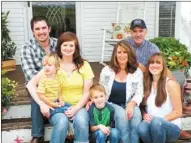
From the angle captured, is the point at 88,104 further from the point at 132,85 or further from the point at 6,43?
the point at 6,43

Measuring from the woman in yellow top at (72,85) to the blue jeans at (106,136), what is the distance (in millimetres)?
81

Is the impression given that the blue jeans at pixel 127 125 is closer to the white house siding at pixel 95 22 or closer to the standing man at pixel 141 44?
the standing man at pixel 141 44

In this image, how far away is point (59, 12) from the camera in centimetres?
591

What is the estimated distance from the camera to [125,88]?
2912 millimetres

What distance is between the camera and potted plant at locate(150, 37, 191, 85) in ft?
12.5

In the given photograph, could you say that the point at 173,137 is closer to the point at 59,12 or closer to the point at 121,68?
the point at 121,68

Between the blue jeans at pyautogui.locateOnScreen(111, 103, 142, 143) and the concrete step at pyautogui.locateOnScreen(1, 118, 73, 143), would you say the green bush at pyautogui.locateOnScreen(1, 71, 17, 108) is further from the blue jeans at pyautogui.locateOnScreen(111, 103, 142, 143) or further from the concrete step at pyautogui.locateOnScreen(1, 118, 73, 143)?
the blue jeans at pyautogui.locateOnScreen(111, 103, 142, 143)

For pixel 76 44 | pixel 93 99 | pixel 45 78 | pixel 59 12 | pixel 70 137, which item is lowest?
pixel 70 137

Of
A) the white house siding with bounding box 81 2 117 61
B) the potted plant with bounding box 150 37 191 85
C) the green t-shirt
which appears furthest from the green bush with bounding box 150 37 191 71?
the white house siding with bounding box 81 2 117 61

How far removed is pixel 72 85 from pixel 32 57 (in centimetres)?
52

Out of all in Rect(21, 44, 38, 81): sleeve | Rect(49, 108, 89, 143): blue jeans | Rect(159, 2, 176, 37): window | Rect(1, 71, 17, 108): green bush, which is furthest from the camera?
Rect(159, 2, 176, 37): window

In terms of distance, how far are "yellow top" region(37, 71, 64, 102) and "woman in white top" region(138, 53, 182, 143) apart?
76 centimetres

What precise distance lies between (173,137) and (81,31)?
346 cm

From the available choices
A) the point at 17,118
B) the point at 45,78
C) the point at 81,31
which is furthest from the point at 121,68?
the point at 81,31
